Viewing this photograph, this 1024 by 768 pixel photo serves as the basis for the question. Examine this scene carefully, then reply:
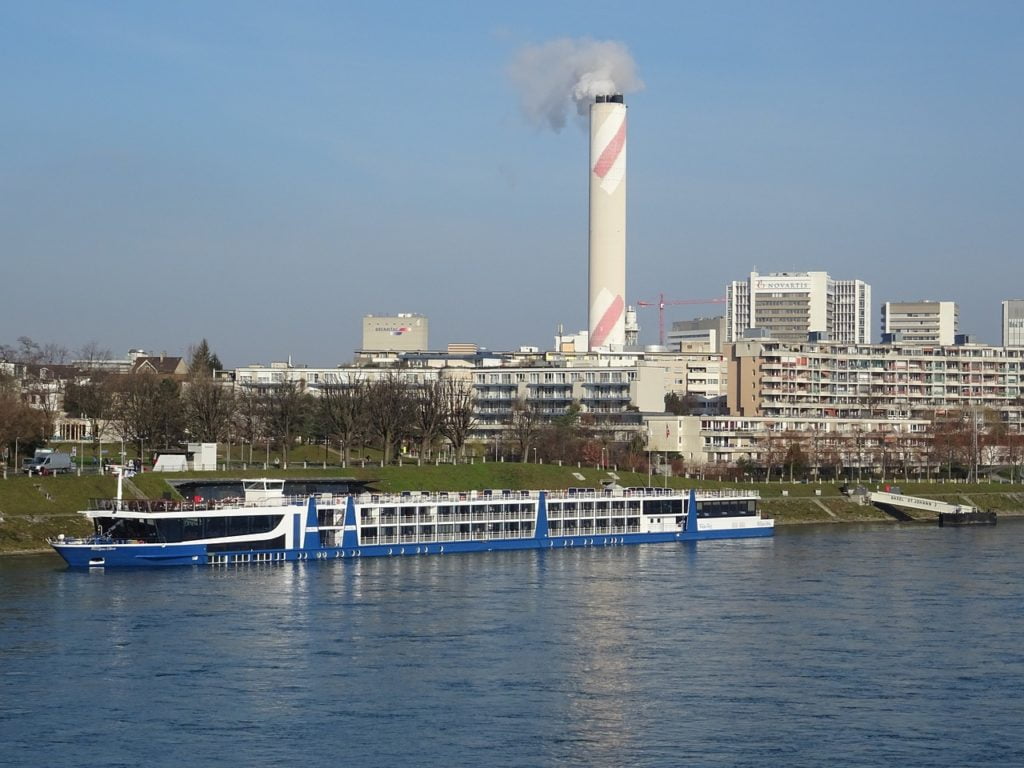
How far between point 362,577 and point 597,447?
58.9m

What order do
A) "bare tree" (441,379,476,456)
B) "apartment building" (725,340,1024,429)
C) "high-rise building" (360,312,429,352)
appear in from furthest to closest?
"high-rise building" (360,312,429,352) → "apartment building" (725,340,1024,429) → "bare tree" (441,379,476,456)

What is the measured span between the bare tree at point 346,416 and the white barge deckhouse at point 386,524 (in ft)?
85.5

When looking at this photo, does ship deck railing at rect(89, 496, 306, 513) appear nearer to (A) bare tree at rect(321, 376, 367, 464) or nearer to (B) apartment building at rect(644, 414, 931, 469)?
(A) bare tree at rect(321, 376, 367, 464)

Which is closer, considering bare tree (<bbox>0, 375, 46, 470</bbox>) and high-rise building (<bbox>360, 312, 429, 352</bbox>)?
bare tree (<bbox>0, 375, 46, 470</bbox>)

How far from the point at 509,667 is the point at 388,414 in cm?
6467

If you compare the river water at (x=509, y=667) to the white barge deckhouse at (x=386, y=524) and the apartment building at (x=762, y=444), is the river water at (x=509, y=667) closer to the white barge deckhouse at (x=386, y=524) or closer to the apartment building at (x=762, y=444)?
the white barge deckhouse at (x=386, y=524)

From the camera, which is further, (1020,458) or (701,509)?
(1020,458)

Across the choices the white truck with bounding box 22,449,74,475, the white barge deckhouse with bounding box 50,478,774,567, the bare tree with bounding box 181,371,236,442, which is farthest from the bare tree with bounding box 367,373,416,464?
the white barge deckhouse with bounding box 50,478,774,567

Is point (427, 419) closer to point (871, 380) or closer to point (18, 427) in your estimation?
point (18, 427)

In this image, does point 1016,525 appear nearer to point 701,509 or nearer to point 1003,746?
point 701,509

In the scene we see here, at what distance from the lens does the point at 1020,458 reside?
137 metres

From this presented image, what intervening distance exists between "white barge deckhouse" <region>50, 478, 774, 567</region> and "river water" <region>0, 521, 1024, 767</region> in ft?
6.93

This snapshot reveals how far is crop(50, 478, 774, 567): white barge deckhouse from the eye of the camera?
6856cm

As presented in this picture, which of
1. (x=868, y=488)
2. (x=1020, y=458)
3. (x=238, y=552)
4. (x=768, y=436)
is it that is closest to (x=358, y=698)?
(x=238, y=552)
